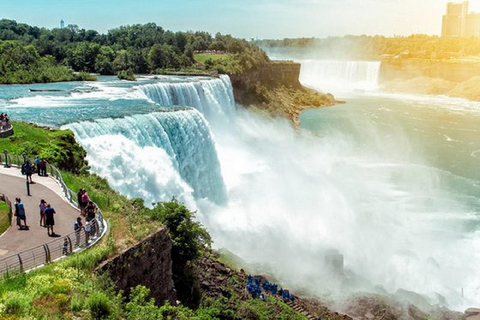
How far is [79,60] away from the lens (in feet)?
165

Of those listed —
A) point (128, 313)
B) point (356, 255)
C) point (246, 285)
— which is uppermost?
point (128, 313)

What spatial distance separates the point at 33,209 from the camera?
12.1 m

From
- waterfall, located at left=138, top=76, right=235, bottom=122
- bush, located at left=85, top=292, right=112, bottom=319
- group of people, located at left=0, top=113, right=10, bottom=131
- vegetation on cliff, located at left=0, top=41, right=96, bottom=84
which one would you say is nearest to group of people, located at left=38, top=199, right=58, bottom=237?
bush, located at left=85, top=292, right=112, bottom=319

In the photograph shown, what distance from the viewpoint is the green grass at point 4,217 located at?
1084 centimetres

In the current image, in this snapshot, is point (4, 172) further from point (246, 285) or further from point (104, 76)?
point (104, 76)

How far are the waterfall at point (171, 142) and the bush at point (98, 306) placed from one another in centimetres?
1024

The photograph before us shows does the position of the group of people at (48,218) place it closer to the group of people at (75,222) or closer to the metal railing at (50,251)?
the group of people at (75,222)

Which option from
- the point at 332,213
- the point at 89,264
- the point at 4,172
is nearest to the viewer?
the point at 89,264

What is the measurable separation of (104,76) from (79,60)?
180 inches

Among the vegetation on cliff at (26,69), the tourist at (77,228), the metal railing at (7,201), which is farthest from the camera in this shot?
the vegetation on cliff at (26,69)

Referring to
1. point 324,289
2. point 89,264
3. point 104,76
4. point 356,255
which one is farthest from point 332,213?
point 104,76

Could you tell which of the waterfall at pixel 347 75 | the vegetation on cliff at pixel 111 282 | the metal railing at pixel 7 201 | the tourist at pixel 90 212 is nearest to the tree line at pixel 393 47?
the waterfall at pixel 347 75

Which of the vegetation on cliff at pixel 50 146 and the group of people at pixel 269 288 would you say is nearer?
the group of people at pixel 269 288

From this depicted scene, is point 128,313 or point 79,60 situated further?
point 79,60
